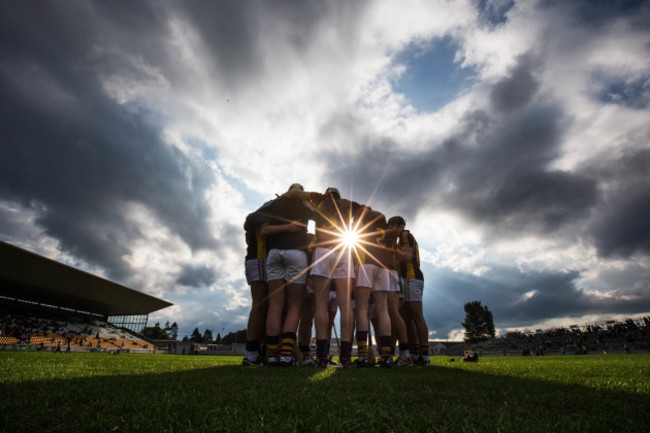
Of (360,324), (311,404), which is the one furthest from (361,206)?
(311,404)

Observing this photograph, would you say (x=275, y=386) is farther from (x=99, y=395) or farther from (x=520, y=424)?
(x=520, y=424)

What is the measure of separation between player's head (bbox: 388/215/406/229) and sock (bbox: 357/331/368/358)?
2242 millimetres

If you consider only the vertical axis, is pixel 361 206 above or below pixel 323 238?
above

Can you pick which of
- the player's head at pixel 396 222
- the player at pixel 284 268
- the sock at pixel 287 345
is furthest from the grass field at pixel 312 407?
the player's head at pixel 396 222

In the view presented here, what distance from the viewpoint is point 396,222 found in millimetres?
6008

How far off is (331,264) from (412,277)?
190cm

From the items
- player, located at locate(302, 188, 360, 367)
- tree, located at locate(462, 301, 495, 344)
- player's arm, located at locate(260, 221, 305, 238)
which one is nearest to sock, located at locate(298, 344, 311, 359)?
player, located at locate(302, 188, 360, 367)

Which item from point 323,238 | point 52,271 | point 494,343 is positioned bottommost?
point 494,343

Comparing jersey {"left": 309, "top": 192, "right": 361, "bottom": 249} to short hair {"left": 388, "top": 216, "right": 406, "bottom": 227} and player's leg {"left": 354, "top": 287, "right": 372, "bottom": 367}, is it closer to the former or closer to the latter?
player's leg {"left": 354, "top": 287, "right": 372, "bottom": 367}

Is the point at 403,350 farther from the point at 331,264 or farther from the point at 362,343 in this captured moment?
the point at 331,264

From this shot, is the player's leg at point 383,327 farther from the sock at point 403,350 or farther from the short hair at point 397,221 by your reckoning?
the short hair at point 397,221

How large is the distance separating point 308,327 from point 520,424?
4512 millimetres

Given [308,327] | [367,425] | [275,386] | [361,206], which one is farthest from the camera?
[308,327]

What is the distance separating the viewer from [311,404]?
5.17 ft
